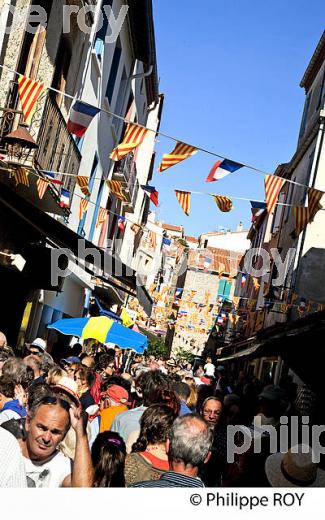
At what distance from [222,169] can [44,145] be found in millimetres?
2824

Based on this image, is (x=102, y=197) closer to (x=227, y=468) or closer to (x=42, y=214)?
(x=42, y=214)

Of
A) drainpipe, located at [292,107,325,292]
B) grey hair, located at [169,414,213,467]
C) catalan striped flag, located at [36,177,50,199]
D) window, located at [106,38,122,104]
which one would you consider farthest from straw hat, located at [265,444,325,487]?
drainpipe, located at [292,107,325,292]

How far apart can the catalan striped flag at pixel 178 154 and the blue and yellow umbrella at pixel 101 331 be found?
5.17 metres

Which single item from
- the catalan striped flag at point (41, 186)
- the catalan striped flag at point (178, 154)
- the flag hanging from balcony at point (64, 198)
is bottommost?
the catalan striped flag at point (41, 186)

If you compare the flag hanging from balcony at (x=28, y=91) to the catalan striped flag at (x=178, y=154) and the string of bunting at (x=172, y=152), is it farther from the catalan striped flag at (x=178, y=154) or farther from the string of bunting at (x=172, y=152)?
the catalan striped flag at (x=178, y=154)

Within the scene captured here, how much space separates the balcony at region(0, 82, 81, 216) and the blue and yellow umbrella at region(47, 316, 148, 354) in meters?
2.71

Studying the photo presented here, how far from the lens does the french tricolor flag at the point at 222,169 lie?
9.77 m

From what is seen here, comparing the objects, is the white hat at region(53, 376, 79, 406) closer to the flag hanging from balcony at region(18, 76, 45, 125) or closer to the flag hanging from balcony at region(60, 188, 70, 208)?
the flag hanging from balcony at region(18, 76, 45, 125)

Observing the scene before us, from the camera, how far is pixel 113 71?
2023 cm

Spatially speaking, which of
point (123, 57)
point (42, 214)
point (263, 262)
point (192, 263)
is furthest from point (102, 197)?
point (192, 263)

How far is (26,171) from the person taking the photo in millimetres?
9555

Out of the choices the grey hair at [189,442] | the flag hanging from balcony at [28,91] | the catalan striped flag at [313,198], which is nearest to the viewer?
the grey hair at [189,442]

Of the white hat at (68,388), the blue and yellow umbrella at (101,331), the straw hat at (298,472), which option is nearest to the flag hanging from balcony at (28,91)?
the white hat at (68,388)
